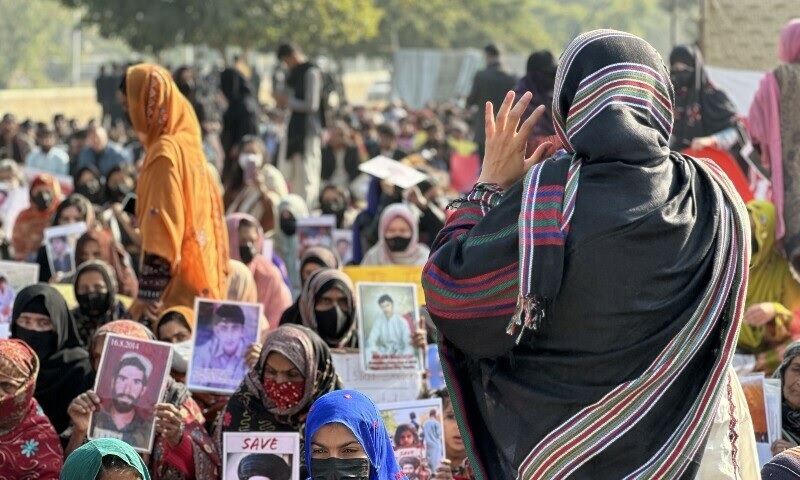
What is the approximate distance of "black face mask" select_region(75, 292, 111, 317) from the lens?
6785mm

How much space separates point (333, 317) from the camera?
627cm

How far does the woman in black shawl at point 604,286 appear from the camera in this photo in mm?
2773

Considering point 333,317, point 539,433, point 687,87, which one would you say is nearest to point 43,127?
point 687,87

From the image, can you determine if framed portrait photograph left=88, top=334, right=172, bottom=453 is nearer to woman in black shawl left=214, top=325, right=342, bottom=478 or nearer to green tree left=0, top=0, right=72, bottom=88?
woman in black shawl left=214, top=325, right=342, bottom=478

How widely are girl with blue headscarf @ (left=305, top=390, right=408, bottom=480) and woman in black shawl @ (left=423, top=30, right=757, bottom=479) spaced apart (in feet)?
3.63

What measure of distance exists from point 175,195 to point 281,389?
139 centimetres

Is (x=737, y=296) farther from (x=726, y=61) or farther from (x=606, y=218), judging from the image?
(x=726, y=61)

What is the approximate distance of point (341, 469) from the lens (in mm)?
3949

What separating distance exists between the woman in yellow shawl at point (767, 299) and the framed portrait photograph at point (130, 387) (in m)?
2.53

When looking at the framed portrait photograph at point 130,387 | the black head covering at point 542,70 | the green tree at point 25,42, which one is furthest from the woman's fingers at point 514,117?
the green tree at point 25,42

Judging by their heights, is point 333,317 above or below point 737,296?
below

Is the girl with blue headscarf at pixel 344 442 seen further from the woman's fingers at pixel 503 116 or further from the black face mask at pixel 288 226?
the black face mask at pixel 288 226

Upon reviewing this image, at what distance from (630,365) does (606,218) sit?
0.29 meters

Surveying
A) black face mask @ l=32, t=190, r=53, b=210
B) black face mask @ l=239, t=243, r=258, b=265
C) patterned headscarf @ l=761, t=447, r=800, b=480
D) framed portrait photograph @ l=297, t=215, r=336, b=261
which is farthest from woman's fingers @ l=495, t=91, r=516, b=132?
black face mask @ l=32, t=190, r=53, b=210
